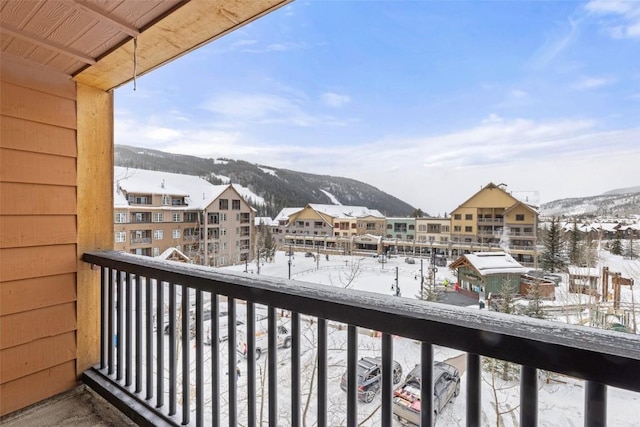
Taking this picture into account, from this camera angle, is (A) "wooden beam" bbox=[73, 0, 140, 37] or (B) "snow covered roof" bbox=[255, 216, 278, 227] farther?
(B) "snow covered roof" bbox=[255, 216, 278, 227]

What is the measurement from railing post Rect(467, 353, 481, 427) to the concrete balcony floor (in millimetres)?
1640

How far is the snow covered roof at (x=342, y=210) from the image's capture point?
Answer: 1.70 m

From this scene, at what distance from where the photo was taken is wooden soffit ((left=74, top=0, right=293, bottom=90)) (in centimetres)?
132

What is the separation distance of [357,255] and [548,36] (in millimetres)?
1110

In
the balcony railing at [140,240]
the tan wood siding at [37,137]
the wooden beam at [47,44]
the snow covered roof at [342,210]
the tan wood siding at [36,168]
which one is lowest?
the balcony railing at [140,240]

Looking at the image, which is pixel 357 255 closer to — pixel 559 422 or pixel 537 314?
pixel 537 314

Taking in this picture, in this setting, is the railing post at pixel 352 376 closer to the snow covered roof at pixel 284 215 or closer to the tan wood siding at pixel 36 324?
the snow covered roof at pixel 284 215

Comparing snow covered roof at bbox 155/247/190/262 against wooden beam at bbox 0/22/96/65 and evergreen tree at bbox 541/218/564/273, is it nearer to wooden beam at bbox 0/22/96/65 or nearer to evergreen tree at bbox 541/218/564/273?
wooden beam at bbox 0/22/96/65

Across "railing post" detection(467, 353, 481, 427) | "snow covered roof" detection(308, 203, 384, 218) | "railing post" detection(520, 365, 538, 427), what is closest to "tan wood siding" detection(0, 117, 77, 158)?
"snow covered roof" detection(308, 203, 384, 218)

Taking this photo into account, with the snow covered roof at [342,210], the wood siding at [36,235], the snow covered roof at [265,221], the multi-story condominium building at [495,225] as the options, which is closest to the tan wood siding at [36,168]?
the wood siding at [36,235]

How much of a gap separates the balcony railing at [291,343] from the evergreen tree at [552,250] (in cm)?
48

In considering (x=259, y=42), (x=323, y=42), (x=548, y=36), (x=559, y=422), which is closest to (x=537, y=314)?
(x=559, y=422)

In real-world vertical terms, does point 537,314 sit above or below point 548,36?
below

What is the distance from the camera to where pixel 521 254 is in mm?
1213
